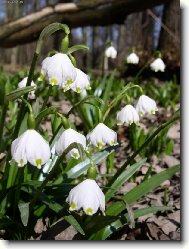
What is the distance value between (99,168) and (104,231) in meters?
0.77

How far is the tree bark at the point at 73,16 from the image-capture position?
3375mm

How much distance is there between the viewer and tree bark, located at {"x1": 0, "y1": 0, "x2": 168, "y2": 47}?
11.1ft

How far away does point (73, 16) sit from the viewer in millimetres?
3430

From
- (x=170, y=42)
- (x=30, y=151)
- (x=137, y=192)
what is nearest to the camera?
(x=30, y=151)

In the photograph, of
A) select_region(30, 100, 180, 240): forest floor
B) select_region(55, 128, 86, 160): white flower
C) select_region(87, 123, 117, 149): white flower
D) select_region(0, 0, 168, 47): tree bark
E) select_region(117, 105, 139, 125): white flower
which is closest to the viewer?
select_region(55, 128, 86, 160): white flower

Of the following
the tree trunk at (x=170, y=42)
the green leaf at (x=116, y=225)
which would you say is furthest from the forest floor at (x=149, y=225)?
the tree trunk at (x=170, y=42)

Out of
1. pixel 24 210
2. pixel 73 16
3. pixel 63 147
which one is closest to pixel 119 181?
pixel 24 210

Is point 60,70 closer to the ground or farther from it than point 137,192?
farther from it

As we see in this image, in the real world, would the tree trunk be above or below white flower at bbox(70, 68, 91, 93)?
above

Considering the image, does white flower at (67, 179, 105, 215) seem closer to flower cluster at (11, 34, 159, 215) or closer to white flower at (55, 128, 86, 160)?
flower cluster at (11, 34, 159, 215)

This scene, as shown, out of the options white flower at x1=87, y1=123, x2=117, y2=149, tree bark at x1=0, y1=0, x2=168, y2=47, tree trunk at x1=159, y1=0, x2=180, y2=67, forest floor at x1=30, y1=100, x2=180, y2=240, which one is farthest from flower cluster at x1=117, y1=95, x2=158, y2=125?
tree trunk at x1=159, y1=0, x2=180, y2=67

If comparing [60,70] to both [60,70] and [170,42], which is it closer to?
[60,70]

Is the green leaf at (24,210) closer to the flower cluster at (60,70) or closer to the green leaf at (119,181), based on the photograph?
the green leaf at (119,181)

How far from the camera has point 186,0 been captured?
2.26 meters
